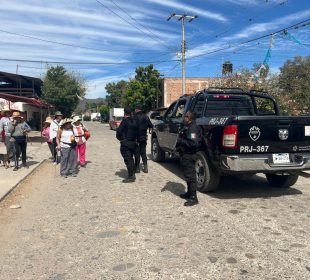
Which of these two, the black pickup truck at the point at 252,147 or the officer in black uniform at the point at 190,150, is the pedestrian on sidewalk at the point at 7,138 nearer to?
the black pickup truck at the point at 252,147

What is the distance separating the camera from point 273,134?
6.46m

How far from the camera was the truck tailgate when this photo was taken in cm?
631

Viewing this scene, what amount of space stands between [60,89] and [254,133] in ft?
143

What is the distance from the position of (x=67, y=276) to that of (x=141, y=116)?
243 inches

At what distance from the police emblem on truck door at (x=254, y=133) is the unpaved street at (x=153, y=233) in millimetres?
1179

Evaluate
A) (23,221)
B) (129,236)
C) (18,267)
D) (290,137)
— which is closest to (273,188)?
(290,137)

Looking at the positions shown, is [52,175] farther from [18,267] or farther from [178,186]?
[18,267]

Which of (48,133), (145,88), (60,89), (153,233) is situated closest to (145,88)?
(145,88)

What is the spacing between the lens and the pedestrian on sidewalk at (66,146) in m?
9.40

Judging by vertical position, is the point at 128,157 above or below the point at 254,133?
below

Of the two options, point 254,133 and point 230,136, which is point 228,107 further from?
point 230,136

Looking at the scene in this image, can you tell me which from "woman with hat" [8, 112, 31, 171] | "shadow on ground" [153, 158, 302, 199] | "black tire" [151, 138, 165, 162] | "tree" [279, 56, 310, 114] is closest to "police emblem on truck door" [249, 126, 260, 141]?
"shadow on ground" [153, 158, 302, 199]

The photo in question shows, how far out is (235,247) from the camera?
4.52 meters

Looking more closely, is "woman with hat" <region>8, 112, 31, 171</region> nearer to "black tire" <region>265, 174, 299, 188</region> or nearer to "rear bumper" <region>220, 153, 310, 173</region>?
"rear bumper" <region>220, 153, 310, 173</region>
